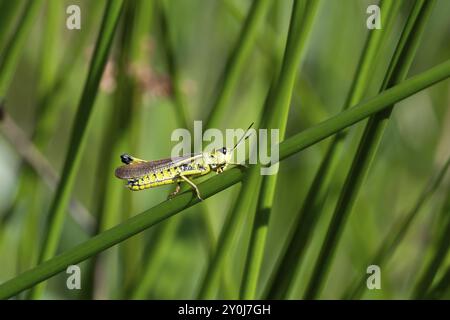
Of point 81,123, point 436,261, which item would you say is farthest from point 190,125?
point 436,261

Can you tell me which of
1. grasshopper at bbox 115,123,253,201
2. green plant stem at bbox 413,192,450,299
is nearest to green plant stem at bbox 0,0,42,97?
grasshopper at bbox 115,123,253,201

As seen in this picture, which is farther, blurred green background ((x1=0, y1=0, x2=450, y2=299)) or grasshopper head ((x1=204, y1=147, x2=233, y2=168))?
blurred green background ((x1=0, y1=0, x2=450, y2=299))

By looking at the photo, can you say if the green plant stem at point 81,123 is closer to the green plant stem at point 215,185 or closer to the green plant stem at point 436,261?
the green plant stem at point 215,185

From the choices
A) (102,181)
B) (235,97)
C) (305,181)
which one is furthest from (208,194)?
(235,97)

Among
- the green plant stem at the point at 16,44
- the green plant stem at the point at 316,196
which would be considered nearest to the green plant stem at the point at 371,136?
the green plant stem at the point at 316,196

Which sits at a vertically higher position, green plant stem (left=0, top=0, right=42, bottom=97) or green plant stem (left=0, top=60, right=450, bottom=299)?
green plant stem (left=0, top=0, right=42, bottom=97)

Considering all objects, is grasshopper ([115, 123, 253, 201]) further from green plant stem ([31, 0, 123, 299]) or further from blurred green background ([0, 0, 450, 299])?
blurred green background ([0, 0, 450, 299])
